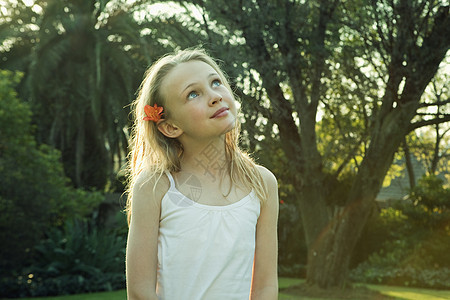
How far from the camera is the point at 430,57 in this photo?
7.95m

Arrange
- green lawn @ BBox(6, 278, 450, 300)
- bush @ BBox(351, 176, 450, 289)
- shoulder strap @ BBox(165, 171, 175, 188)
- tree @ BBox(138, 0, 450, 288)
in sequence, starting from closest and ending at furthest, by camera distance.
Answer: shoulder strap @ BBox(165, 171, 175, 188) < tree @ BBox(138, 0, 450, 288) < green lawn @ BBox(6, 278, 450, 300) < bush @ BBox(351, 176, 450, 289)

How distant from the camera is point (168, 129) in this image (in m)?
2.03

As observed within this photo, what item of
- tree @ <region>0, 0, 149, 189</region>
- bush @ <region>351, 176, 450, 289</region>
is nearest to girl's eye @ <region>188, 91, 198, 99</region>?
bush @ <region>351, 176, 450, 289</region>

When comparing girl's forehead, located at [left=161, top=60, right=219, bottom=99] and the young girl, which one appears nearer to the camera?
the young girl

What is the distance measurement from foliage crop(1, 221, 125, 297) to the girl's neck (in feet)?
34.1

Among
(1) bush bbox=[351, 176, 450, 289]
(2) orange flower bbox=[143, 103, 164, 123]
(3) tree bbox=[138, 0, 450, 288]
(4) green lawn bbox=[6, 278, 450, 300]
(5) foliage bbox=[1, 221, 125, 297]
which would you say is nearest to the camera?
(2) orange flower bbox=[143, 103, 164, 123]

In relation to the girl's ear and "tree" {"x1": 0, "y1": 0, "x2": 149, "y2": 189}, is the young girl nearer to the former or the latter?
the girl's ear

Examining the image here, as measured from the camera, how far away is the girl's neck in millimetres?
1937

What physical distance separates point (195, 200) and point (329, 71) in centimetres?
760

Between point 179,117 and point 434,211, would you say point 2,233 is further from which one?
point 179,117

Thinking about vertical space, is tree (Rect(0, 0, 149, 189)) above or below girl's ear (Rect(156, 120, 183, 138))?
above

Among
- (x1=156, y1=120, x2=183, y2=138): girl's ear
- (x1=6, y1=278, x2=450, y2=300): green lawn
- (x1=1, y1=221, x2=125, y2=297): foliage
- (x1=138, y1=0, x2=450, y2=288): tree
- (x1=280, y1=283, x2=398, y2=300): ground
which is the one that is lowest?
(x1=6, y1=278, x2=450, y2=300): green lawn

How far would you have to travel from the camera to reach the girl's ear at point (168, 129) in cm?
200

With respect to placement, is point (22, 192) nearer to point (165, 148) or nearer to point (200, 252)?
point (165, 148)
